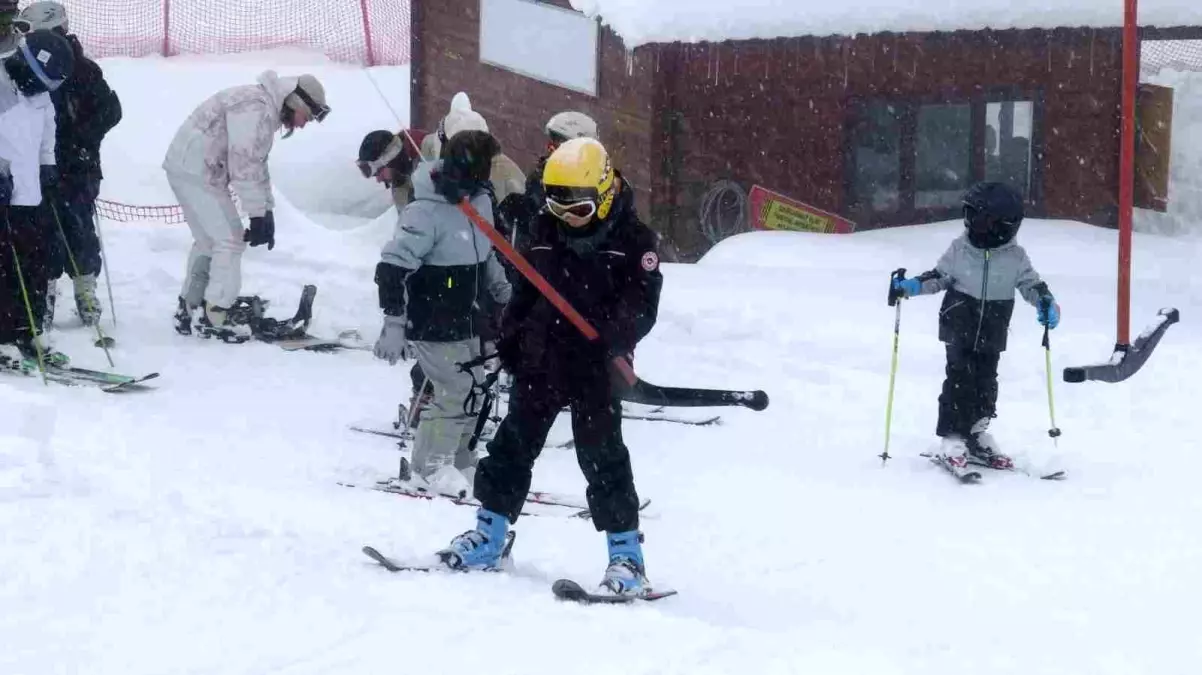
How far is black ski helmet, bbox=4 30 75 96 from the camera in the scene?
27.1 feet

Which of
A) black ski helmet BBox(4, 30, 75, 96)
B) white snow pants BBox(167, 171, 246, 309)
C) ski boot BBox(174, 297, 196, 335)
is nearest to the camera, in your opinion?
black ski helmet BBox(4, 30, 75, 96)

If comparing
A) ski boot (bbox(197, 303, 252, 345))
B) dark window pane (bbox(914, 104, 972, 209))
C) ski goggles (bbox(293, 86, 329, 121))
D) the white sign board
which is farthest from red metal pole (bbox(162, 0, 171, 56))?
ski goggles (bbox(293, 86, 329, 121))

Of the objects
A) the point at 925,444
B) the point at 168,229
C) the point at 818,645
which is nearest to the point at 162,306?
the point at 168,229

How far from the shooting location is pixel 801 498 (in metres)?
7.09

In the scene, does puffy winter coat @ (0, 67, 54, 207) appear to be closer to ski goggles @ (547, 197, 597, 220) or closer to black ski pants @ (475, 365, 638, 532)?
black ski pants @ (475, 365, 638, 532)

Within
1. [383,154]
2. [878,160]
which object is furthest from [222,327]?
[878,160]

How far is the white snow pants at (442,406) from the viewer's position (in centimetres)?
672

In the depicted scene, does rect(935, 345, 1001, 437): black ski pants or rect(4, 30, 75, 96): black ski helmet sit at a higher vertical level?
rect(4, 30, 75, 96): black ski helmet

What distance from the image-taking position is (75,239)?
32.4ft

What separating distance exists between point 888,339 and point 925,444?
2.08 meters

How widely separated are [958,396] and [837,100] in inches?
293

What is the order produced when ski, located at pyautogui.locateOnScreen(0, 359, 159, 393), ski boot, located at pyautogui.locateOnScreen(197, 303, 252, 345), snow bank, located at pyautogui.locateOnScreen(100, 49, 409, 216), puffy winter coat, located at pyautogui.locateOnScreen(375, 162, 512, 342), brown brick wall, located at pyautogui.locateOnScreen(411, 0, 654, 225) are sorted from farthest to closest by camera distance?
snow bank, located at pyautogui.locateOnScreen(100, 49, 409, 216)
brown brick wall, located at pyautogui.locateOnScreen(411, 0, 654, 225)
ski boot, located at pyautogui.locateOnScreen(197, 303, 252, 345)
ski, located at pyautogui.locateOnScreen(0, 359, 159, 393)
puffy winter coat, located at pyautogui.locateOnScreen(375, 162, 512, 342)

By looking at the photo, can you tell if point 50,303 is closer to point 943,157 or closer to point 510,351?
point 510,351

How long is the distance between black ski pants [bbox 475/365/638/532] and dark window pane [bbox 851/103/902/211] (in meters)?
10.1
